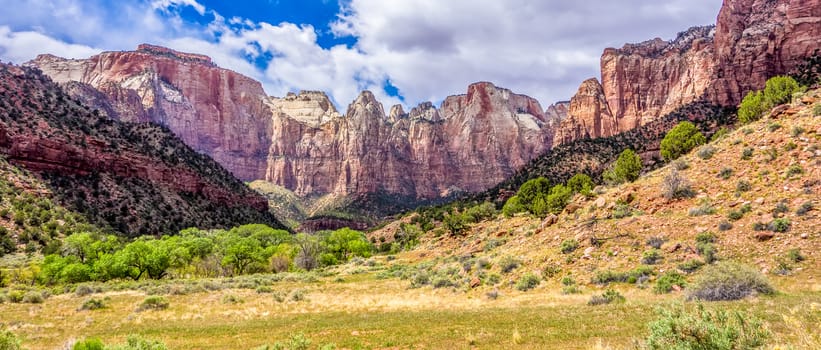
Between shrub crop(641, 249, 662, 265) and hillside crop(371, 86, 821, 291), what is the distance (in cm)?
27

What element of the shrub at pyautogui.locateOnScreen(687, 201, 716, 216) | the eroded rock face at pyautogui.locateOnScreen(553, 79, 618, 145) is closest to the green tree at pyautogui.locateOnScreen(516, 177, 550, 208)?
the shrub at pyautogui.locateOnScreen(687, 201, 716, 216)

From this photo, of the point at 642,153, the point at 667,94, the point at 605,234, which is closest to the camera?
the point at 605,234

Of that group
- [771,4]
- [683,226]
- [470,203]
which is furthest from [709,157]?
[771,4]

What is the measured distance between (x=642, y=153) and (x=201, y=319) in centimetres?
8995

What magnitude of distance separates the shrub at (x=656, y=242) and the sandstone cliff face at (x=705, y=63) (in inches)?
4006

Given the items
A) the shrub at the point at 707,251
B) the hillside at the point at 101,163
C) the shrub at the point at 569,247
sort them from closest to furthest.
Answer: the shrub at the point at 707,251 < the shrub at the point at 569,247 < the hillside at the point at 101,163

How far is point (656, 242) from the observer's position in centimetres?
2309

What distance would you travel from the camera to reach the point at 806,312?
32.3 feet

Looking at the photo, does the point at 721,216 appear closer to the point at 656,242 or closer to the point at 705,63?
the point at 656,242

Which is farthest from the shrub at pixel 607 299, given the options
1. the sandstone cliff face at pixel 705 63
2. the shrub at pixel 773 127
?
the sandstone cliff face at pixel 705 63

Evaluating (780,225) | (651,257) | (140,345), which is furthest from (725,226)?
(140,345)

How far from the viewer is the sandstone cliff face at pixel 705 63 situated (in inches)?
3866

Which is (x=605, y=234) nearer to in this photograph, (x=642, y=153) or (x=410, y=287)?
(x=410, y=287)

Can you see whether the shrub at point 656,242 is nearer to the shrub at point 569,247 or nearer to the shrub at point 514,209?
the shrub at point 569,247
